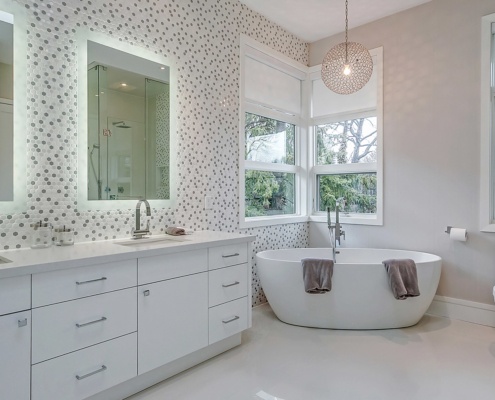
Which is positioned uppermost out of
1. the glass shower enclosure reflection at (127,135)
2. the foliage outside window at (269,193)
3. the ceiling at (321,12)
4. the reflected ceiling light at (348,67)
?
the ceiling at (321,12)

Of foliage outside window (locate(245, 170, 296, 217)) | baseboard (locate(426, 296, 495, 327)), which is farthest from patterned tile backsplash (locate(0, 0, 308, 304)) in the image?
baseboard (locate(426, 296, 495, 327))

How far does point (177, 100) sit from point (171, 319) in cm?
172

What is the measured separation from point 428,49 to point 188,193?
2712 mm

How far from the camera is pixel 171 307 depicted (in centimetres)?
218

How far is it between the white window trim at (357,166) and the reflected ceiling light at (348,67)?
2.31 ft

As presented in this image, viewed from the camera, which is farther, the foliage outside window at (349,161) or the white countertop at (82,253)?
the foliage outside window at (349,161)

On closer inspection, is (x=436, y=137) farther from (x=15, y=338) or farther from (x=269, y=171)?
(x=15, y=338)

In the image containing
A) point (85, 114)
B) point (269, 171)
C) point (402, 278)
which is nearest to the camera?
point (85, 114)

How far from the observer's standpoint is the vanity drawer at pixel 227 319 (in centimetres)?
245

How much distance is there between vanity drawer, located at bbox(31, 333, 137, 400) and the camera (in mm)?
1636

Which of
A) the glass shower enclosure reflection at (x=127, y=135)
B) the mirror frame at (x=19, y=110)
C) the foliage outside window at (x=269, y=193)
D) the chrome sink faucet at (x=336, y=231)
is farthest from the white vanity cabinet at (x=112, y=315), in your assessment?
the chrome sink faucet at (x=336, y=231)

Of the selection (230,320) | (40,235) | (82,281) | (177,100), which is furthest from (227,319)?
(177,100)

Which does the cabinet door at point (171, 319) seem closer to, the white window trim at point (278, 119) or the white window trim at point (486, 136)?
the white window trim at point (278, 119)

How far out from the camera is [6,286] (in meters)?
1.52
